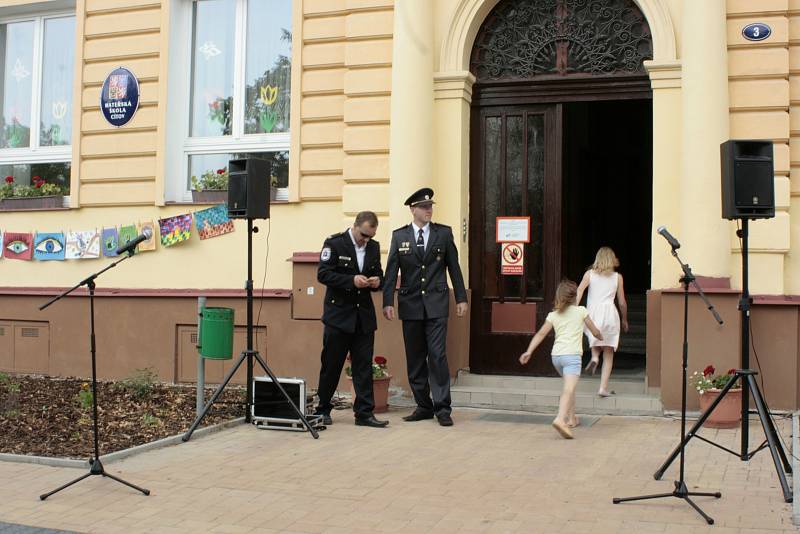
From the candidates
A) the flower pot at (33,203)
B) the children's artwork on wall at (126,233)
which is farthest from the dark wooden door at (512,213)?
Answer: the flower pot at (33,203)

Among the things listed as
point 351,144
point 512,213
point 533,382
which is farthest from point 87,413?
point 512,213

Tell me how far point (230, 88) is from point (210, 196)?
1.49 metres

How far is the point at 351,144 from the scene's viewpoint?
11195 millimetres

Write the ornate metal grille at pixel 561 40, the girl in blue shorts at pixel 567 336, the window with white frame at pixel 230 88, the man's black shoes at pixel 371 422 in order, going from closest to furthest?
the girl in blue shorts at pixel 567 336, the man's black shoes at pixel 371 422, the ornate metal grille at pixel 561 40, the window with white frame at pixel 230 88

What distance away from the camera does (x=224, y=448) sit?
8.26 m

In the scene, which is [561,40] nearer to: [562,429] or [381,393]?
[381,393]

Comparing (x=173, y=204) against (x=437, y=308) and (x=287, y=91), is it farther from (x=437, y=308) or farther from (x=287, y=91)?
(x=437, y=308)

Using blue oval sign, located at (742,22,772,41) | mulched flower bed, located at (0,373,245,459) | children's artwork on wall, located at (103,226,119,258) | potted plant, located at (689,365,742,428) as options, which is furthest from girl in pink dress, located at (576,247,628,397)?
children's artwork on wall, located at (103,226,119,258)

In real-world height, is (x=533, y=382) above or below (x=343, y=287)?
below

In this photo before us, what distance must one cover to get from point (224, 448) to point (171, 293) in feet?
13.6

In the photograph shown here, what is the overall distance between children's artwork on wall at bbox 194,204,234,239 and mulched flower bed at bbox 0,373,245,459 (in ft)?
6.18

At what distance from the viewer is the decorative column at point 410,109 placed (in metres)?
10.7

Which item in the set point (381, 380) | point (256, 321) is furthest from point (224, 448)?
point (256, 321)

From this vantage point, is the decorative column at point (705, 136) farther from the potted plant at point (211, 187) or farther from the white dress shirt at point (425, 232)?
the potted plant at point (211, 187)
